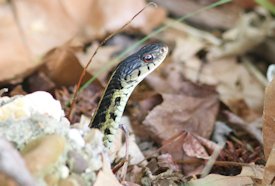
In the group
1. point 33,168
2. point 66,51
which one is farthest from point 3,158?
point 66,51

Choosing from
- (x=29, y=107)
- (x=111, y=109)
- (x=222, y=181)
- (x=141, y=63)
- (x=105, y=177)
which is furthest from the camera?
(x=141, y=63)

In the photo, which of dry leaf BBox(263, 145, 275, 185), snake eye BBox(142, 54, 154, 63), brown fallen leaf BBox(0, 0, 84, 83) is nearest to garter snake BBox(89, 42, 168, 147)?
snake eye BBox(142, 54, 154, 63)

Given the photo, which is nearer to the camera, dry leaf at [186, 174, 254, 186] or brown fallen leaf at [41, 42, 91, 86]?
dry leaf at [186, 174, 254, 186]

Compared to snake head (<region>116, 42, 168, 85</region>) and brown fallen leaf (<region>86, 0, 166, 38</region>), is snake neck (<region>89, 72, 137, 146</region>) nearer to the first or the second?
snake head (<region>116, 42, 168, 85</region>)

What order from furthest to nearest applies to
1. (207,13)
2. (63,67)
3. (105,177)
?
(207,13), (63,67), (105,177)

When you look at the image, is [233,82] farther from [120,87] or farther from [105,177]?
[105,177]

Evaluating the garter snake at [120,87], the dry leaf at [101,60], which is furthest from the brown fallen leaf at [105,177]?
the dry leaf at [101,60]

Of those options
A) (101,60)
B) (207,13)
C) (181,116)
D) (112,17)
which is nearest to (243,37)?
(207,13)

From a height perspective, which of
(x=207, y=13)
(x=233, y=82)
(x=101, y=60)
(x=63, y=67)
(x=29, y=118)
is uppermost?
(x=29, y=118)
